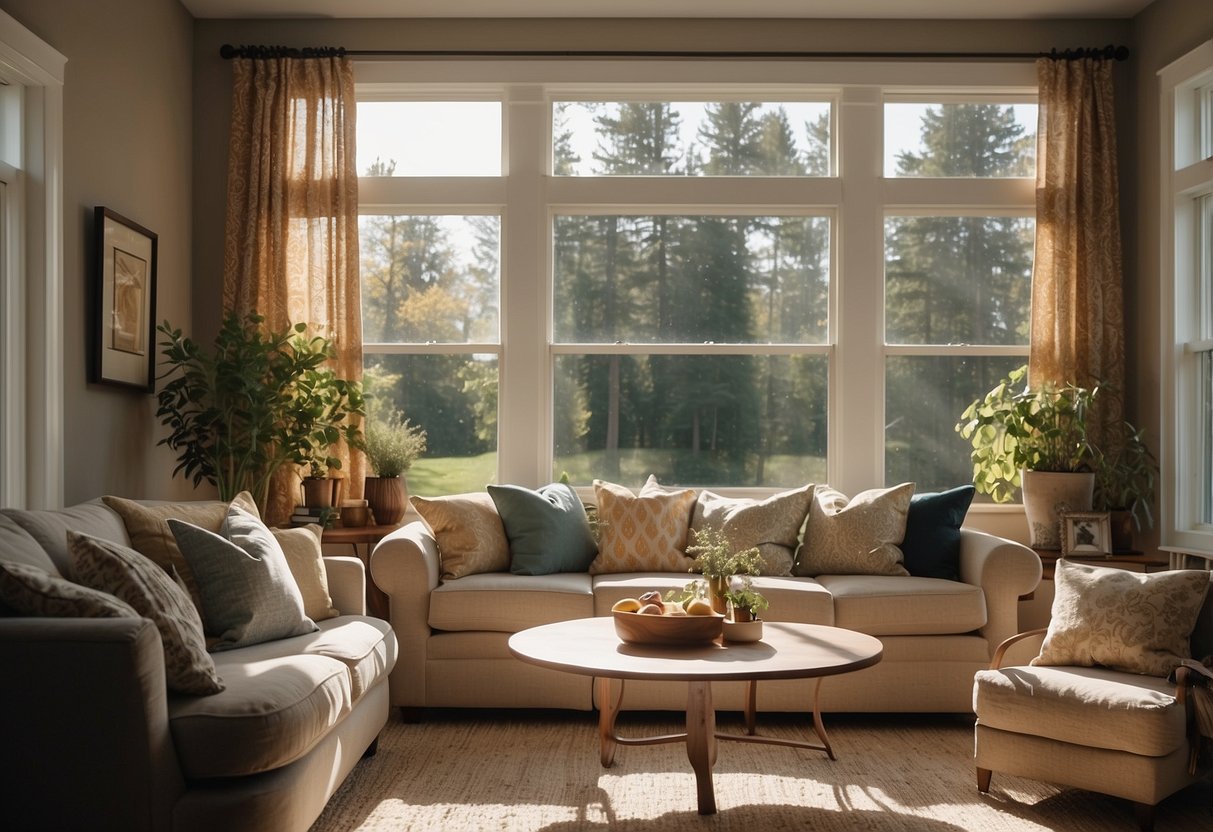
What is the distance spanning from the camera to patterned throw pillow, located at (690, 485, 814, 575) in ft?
16.0

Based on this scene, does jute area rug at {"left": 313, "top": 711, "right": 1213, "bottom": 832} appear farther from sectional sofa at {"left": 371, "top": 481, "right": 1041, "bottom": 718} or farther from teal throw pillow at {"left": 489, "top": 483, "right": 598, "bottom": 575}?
teal throw pillow at {"left": 489, "top": 483, "right": 598, "bottom": 575}

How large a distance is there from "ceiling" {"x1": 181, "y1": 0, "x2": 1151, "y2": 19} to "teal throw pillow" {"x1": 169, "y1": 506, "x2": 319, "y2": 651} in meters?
3.24

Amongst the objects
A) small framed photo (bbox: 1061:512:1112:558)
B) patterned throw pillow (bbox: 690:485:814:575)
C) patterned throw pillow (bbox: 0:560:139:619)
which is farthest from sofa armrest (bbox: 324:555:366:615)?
small framed photo (bbox: 1061:512:1112:558)

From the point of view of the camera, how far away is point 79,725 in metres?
2.37

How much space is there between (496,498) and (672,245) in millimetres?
1737

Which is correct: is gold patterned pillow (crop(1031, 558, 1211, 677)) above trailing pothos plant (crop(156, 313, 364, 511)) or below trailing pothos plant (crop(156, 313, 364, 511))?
below

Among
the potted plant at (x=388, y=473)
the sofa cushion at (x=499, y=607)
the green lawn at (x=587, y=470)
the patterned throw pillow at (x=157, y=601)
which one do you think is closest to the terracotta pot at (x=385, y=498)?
the potted plant at (x=388, y=473)

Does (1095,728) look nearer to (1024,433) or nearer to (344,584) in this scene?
(1024,433)

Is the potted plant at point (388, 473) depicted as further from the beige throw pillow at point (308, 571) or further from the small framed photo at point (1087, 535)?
the small framed photo at point (1087, 535)

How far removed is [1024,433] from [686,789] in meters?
2.72

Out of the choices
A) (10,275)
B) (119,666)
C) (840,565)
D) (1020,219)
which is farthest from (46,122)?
(1020,219)

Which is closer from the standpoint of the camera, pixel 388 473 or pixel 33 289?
pixel 33 289

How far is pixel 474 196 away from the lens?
571 cm

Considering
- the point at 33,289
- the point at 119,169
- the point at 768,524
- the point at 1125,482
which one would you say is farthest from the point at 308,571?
the point at 1125,482
